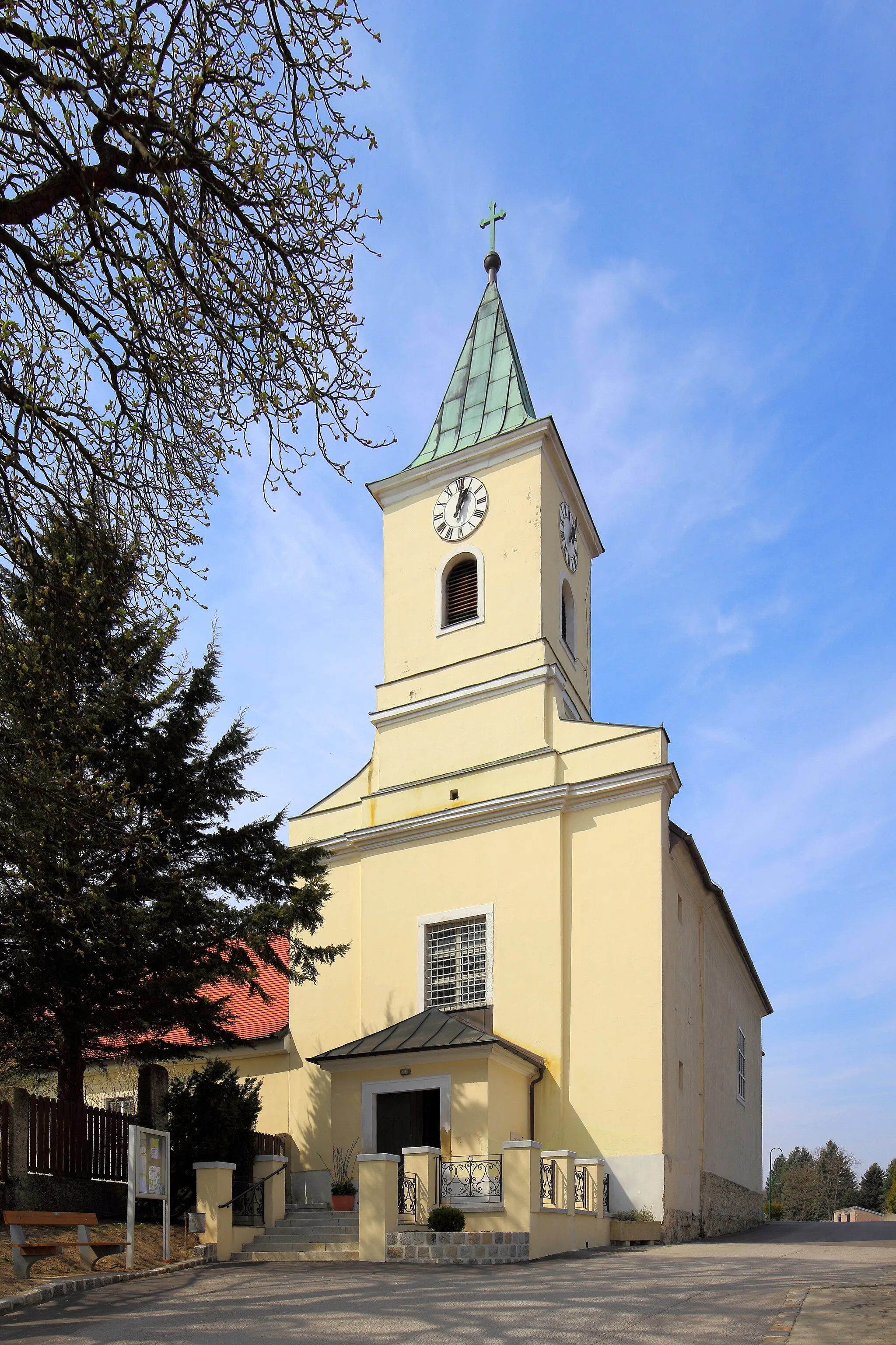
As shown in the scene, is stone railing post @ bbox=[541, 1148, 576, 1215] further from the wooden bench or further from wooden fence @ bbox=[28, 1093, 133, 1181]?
the wooden bench

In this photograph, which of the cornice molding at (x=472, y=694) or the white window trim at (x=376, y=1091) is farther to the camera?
the cornice molding at (x=472, y=694)

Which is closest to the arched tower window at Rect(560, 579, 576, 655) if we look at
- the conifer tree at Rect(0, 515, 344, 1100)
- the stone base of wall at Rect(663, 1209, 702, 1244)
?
the conifer tree at Rect(0, 515, 344, 1100)

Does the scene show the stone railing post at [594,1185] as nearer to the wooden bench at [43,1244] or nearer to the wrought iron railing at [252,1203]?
the wrought iron railing at [252,1203]

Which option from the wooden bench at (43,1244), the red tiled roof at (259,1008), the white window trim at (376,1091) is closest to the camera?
the wooden bench at (43,1244)

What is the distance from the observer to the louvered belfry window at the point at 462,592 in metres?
23.9

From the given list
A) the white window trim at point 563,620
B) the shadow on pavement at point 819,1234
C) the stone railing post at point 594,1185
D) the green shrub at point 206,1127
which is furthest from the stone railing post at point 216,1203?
the white window trim at point 563,620

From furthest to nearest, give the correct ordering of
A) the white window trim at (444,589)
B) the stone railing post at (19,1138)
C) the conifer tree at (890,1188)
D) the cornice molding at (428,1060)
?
the conifer tree at (890,1188)
the white window trim at (444,589)
the cornice molding at (428,1060)
the stone railing post at (19,1138)

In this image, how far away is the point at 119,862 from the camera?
1557cm

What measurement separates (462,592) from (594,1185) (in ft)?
38.7

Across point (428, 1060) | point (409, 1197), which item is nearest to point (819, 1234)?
point (428, 1060)

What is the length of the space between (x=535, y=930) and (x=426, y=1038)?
2.67 metres

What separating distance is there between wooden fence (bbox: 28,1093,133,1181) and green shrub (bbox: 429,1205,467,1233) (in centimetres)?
382

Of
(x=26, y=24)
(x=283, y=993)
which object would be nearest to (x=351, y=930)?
(x=283, y=993)

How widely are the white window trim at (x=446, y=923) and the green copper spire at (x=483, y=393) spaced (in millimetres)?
9727
